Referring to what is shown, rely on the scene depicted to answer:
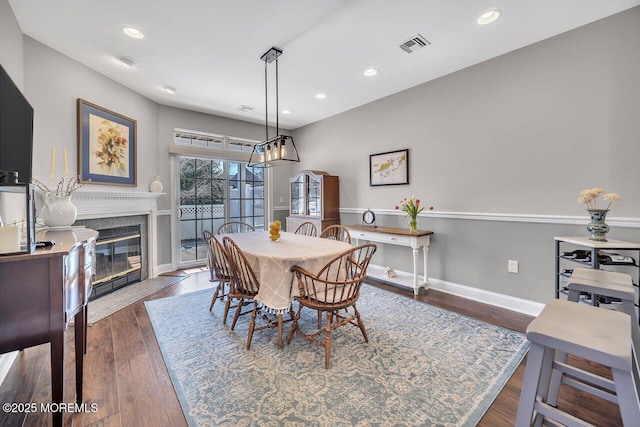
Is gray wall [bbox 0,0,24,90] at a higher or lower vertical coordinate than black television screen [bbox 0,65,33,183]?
higher

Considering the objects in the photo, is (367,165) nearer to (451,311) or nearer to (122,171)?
(451,311)

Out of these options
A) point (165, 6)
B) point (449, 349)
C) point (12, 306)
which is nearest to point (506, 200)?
point (449, 349)

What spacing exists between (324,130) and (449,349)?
4.06 metres

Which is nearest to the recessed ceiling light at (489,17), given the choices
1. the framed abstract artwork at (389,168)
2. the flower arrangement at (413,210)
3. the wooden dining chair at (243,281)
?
the framed abstract artwork at (389,168)

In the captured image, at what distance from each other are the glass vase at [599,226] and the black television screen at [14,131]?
3.81 m

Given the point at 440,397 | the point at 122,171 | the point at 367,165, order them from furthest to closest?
the point at 367,165, the point at 122,171, the point at 440,397

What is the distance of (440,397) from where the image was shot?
162cm

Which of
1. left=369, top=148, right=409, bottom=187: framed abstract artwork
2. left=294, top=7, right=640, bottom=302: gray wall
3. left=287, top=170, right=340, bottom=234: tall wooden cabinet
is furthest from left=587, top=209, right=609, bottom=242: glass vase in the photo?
left=287, top=170, right=340, bottom=234: tall wooden cabinet

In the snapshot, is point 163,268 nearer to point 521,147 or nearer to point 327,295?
point 327,295

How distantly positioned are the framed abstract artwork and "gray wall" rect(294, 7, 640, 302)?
0.09m

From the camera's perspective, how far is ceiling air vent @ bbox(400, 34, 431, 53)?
2.57 meters

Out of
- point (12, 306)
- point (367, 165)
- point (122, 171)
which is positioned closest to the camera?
point (12, 306)

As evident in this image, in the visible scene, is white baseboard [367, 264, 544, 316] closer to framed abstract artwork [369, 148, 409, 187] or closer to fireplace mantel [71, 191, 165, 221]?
framed abstract artwork [369, 148, 409, 187]

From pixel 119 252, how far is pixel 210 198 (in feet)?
5.37
